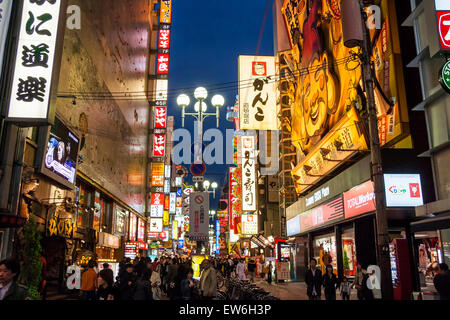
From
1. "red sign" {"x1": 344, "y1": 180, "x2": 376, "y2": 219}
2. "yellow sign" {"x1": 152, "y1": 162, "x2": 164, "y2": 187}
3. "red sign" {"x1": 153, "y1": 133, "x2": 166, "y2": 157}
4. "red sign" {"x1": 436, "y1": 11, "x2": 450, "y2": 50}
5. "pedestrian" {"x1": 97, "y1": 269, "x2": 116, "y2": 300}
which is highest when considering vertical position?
"red sign" {"x1": 153, "y1": 133, "x2": 166, "y2": 157}

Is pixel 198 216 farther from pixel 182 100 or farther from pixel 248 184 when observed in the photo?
pixel 248 184

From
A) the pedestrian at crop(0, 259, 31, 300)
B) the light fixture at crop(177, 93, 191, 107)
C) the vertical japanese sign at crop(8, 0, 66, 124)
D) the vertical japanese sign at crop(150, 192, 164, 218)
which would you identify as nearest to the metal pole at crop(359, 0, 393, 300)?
the pedestrian at crop(0, 259, 31, 300)

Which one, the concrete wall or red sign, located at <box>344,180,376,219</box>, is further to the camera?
the concrete wall

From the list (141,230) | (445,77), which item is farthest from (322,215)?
(141,230)

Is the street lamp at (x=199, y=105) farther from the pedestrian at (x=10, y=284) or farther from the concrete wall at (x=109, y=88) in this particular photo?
the pedestrian at (x=10, y=284)

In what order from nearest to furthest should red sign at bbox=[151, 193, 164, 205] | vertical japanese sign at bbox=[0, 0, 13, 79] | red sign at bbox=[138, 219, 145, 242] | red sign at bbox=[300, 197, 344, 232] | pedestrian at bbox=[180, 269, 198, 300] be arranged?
pedestrian at bbox=[180, 269, 198, 300] → vertical japanese sign at bbox=[0, 0, 13, 79] → red sign at bbox=[300, 197, 344, 232] → red sign at bbox=[138, 219, 145, 242] → red sign at bbox=[151, 193, 164, 205]

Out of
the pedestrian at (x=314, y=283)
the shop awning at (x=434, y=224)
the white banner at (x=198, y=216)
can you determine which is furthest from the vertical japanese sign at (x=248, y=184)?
the shop awning at (x=434, y=224)

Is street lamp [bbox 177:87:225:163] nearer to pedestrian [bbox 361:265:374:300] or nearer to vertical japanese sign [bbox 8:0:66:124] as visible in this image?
vertical japanese sign [bbox 8:0:66:124]

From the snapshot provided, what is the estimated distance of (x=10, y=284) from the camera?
5.16m

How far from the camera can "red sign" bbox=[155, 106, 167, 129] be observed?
130 feet

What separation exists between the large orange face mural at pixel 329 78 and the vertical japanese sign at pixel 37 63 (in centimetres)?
992

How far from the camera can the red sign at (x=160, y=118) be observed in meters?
39.6

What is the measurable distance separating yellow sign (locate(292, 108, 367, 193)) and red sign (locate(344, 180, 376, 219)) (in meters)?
1.70
